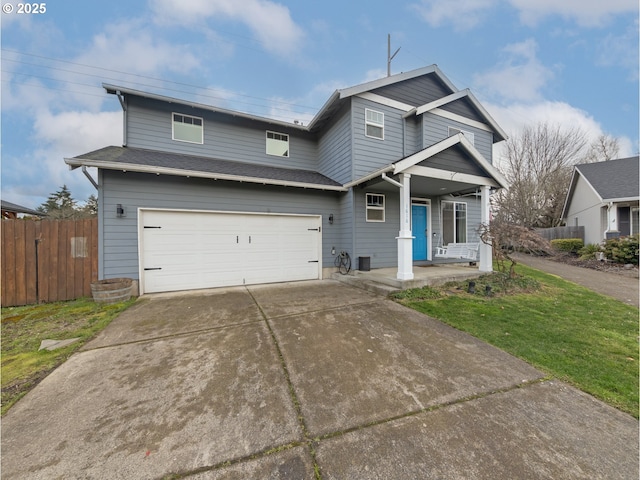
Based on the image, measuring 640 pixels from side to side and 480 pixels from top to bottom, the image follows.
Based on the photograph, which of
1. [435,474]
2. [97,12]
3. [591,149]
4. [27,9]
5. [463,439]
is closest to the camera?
[435,474]

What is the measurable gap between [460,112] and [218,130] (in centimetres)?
883

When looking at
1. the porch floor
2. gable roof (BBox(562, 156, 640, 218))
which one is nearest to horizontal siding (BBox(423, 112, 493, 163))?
the porch floor

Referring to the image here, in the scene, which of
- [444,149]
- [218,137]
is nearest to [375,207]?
[444,149]

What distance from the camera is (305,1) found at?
8688 mm

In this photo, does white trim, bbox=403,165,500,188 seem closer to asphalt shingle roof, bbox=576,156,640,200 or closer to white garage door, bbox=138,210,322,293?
white garage door, bbox=138,210,322,293

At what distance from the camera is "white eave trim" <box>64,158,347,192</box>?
5092 millimetres

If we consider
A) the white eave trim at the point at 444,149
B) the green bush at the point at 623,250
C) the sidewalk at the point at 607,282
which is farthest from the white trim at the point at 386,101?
the green bush at the point at 623,250

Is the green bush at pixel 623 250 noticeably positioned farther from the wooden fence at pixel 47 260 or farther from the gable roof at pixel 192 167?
the wooden fence at pixel 47 260

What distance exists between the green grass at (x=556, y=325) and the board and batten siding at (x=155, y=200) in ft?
14.1

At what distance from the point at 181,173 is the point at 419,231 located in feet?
24.9

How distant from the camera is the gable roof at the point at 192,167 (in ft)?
17.6

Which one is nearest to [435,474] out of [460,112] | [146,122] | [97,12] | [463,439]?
[463,439]

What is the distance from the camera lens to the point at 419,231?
8.66m

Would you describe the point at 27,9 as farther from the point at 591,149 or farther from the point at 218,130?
the point at 591,149
